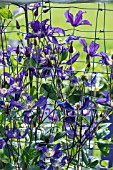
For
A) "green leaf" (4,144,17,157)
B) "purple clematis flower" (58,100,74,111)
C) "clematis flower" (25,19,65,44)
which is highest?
"clematis flower" (25,19,65,44)

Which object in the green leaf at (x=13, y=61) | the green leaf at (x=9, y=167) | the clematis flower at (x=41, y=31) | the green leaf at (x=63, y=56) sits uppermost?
the clematis flower at (x=41, y=31)

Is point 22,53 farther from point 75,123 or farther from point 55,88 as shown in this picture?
point 75,123

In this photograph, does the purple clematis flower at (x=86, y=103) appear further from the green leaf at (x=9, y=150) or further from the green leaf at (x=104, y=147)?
the green leaf at (x=9, y=150)

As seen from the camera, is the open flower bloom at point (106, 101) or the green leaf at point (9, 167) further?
the green leaf at point (9, 167)

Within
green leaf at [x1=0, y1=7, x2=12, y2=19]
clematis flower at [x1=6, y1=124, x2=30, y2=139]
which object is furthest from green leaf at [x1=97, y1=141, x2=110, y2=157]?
green leaf at [x1=0, y1=7, x2=12, y2=19]

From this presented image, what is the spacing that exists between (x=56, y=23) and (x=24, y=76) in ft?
14.9

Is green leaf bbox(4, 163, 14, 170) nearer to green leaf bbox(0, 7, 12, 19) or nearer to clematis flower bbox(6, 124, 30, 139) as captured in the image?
clematis flower bbox(6, 124, 30, 139)

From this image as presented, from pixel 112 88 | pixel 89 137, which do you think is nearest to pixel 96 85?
pixel 112 88

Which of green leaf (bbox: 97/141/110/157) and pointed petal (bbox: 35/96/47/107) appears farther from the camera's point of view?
green leaf (bbox: 97/141/110/157)

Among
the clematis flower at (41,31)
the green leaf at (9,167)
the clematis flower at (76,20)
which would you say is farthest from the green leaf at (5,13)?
the green leaf at (9,167)

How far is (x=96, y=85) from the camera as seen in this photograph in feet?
5.82

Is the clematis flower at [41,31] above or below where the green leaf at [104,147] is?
above

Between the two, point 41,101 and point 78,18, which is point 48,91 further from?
point 78,18

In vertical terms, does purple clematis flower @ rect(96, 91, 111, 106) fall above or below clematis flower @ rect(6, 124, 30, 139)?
above
